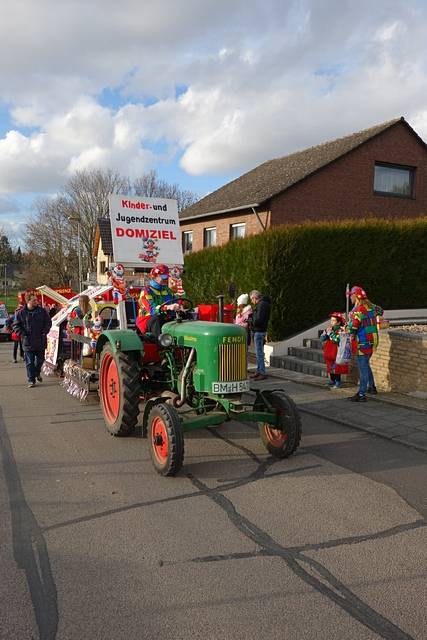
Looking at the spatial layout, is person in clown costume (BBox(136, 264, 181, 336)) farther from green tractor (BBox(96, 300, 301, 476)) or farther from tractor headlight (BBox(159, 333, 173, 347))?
tractor headlight (BBox(159, 333, 173, 347))

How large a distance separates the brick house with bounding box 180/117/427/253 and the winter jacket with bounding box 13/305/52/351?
435 inches

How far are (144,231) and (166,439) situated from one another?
5.94m

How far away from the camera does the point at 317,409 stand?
7645mm

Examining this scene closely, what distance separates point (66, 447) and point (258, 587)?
3.37 m

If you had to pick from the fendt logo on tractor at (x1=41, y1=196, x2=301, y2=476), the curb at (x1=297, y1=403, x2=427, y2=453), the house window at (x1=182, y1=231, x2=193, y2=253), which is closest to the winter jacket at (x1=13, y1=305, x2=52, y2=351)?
the fendt logo on tractor at (x1=41, y1=196, x2=301, y2=476)

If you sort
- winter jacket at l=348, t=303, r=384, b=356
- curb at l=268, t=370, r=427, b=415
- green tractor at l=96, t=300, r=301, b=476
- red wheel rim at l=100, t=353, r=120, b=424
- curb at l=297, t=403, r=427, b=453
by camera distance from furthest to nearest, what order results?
winter jacket at l=348, t=303, r=384, b=356, curb at l=268, t=370, r=427, b=415, red wheel rim at l=100, t=353, r=120, b=424, curb at l=297, t=403, r=427, b=453, green tractor at l=96, t=300, r=301, b=476

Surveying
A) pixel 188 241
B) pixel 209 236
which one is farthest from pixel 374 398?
pixel 188 241

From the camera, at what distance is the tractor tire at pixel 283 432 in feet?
17.4

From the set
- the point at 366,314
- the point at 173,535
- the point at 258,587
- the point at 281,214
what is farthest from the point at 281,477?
the point at 281,214

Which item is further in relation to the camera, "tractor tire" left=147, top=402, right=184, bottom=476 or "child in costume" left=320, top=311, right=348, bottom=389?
"child in costume" left=320, top=311, right=348, bottom=389

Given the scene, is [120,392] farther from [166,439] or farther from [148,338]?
[166,439]

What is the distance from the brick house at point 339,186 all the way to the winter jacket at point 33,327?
1104 centimetres

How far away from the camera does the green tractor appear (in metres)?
5.06

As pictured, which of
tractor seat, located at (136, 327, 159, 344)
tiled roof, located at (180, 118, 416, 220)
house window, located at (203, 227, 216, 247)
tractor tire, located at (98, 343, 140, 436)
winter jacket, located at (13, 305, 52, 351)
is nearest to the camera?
tractor tire, located at (98, 343, 140, 436)
